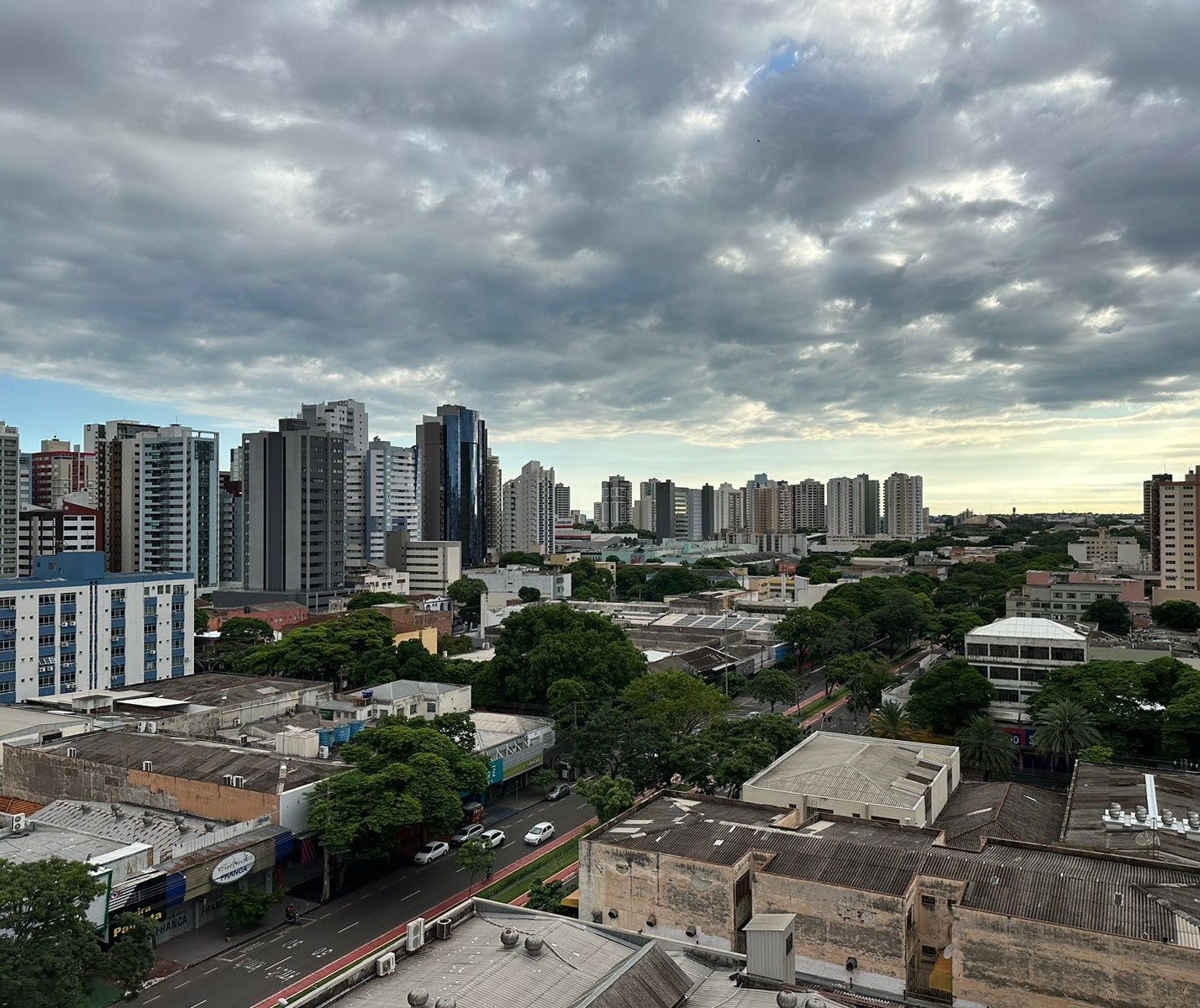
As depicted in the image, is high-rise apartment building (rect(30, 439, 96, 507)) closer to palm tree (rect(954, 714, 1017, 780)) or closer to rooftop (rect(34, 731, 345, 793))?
rooftop (rect(34, 731, 345, 793))

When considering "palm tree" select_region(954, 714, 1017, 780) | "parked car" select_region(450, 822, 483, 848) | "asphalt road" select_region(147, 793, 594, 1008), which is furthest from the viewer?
"palm tree" select_region(954, 714, 1017, 780)

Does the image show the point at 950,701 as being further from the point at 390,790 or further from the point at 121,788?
the point at 121,788

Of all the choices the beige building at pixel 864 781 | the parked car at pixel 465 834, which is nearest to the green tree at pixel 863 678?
the beige building at pixel 864 781

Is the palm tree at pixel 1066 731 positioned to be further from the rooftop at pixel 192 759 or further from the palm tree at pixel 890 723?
the rooftop at pixel 192 759

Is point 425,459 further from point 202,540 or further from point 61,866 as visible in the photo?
point 61,866

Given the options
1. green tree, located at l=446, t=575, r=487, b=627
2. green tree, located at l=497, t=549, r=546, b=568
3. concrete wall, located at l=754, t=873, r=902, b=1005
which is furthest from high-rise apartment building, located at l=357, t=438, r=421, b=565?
concrete wall, located at l=754, t=873, r=902, b=1005

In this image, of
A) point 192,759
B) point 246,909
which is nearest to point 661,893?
point 246,909
